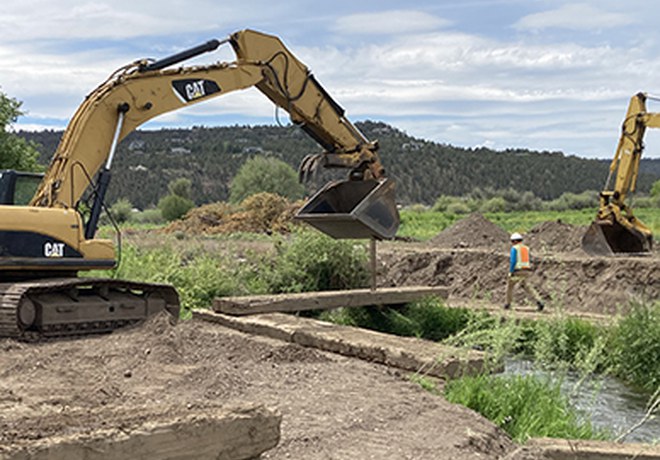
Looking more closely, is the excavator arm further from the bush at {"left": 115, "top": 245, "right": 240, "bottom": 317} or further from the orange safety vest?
the orange safety vest

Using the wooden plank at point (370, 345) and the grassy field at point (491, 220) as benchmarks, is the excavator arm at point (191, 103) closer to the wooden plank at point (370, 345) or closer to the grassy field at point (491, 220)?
the wooden plank at point (370, 345)

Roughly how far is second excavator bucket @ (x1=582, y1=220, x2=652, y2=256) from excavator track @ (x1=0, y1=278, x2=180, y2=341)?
A: 13.5 meters

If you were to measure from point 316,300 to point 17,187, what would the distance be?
4623 mm

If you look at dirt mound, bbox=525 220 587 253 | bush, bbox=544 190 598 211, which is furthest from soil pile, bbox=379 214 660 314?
bush, bbox=544 190 598 211

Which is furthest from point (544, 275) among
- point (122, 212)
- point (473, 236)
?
point (122, 212)

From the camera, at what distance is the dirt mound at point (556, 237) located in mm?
25828

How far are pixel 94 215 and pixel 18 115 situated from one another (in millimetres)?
16858

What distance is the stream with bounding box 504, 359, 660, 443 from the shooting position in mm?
8758

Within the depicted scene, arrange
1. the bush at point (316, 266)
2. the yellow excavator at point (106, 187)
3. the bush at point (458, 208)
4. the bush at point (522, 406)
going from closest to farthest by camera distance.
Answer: the bush at point (522, 406), the yellow excavator at point (106, 187), the bush at point (316, 266), the bush at point (458, 208)

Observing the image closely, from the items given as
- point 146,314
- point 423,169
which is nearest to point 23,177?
point 146,314

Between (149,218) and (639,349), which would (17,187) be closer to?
(639,349)

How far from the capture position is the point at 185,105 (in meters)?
11.6

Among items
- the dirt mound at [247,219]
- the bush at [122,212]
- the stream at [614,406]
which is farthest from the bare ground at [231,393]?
the bush at [122,212]

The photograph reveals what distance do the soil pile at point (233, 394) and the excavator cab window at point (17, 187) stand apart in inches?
86.4
